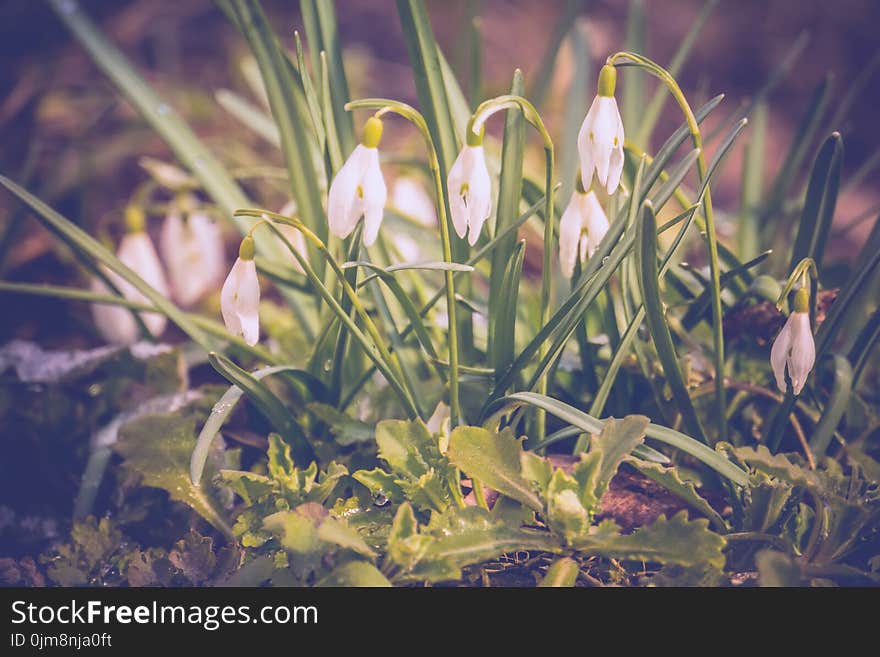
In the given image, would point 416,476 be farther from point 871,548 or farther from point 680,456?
point 871,548

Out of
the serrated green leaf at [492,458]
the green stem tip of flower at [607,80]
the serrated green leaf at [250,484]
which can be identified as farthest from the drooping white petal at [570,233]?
the serrated green leaf at [250,484]

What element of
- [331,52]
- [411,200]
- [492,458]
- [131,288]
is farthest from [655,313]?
[131,288]

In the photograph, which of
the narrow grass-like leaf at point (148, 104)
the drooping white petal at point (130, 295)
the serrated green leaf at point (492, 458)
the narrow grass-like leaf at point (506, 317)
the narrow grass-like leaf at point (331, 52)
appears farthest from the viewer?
the drooping white petal at point (130, 295)

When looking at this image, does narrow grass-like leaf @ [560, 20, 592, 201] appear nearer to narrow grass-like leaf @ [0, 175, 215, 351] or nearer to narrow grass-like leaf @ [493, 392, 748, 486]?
narrow grass-like leaf @ [493, 392, 748, 486]

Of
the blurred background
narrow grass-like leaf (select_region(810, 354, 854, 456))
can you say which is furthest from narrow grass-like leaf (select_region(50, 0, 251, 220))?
narrow grass-like leaf (select_region(810, 354, 854, 456))

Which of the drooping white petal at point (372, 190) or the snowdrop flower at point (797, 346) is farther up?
the drooping white petal at point (372, 190)

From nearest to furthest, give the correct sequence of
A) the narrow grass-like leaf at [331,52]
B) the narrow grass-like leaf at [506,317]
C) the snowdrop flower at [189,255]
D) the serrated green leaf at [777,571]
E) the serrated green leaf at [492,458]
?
the serrated green leaf at [777,571]
the serrated green leaf at [492,458]
the narrow grass-like leaf at [506,317]
the narrow grass-like leaf at [331,52]
the snowdrop flower at [189,255]

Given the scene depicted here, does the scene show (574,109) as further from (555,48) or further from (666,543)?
(666,543)

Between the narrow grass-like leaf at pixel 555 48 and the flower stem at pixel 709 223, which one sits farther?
the narrow grass-like leaf at pixel 555 48

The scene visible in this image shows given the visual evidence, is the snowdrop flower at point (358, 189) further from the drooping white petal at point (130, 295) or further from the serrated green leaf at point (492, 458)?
the drooping white petal at point (130, 295)
